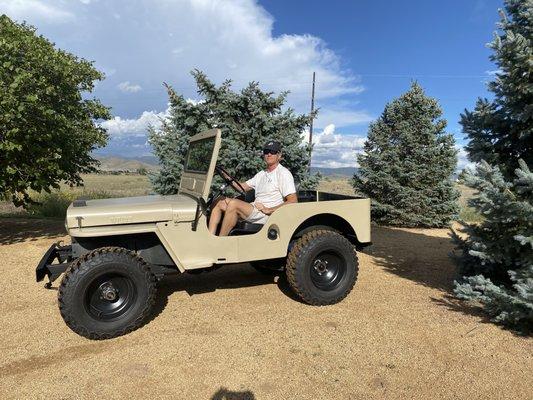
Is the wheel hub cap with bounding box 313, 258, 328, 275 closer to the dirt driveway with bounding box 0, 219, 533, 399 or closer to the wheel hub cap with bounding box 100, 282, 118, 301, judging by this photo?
the dirt driveway with bounding box 0, 219, 533, 399

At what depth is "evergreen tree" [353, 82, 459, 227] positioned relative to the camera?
11.0m

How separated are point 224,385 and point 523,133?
3727 mm

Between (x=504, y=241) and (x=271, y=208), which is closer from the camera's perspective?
(x=504, y=241)

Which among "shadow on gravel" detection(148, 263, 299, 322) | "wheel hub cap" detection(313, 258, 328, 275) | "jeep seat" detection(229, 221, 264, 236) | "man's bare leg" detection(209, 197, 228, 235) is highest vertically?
"man's bare leg" detection(209, 197, 228, 235)

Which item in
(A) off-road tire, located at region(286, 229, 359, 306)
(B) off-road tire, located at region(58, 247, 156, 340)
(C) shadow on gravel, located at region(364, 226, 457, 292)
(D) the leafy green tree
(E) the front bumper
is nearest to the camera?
(B) off-road tire, located at region(58, 247, 156, 340)

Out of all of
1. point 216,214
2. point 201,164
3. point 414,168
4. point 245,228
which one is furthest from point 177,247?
point 414,168

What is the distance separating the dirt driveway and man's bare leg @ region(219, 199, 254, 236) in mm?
889

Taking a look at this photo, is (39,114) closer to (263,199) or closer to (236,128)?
(236,128)

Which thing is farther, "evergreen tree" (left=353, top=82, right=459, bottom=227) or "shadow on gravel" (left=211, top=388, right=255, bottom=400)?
"evergreen tree" (left=353, top=82, right=459, bottom=227)

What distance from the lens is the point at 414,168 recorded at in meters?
11.0

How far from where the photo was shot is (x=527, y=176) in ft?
12.2

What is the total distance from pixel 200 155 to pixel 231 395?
266 centimetres

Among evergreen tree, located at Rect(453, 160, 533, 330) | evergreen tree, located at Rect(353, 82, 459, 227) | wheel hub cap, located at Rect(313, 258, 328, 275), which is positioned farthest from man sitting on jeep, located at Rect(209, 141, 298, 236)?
evergreen tree, located at Rect(353, 82, 459, 227)

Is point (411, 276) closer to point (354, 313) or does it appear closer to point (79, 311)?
point (354, 313)
